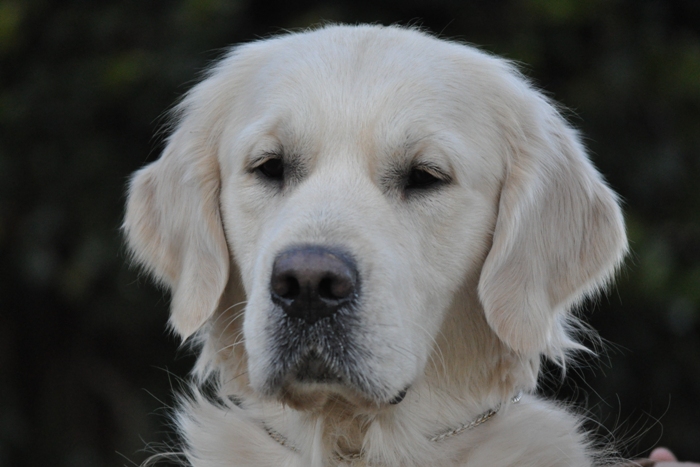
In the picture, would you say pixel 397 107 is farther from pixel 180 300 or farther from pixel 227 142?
pixel 180 300

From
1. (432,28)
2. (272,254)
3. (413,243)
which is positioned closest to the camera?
(272,254)

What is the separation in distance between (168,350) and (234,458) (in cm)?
367

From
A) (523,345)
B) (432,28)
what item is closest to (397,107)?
(523,345)

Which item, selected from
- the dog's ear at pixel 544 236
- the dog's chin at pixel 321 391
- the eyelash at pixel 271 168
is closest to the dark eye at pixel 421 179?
the dog's ear at pixel 544 236

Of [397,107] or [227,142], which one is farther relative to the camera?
[227,142]

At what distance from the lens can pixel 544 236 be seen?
3.30m

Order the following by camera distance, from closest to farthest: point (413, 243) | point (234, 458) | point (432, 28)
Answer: point (413, 243) → point (234, 458) → point (432, 28)

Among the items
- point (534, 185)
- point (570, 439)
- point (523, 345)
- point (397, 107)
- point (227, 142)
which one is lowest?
point (570, 439)

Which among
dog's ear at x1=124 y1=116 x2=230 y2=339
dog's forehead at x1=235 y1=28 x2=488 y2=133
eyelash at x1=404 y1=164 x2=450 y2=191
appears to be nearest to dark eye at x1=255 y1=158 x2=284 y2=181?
dog's forehead at x1=235 y1=28 x2=488 y2=133

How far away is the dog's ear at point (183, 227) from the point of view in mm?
3320

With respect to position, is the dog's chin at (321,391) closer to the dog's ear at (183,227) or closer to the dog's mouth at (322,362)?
the dog's mouth at (322,362)

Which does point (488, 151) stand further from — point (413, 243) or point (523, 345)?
point (523, 345)

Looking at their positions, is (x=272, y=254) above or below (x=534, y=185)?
→ below

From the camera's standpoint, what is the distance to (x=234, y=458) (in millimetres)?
Answer: 3225
